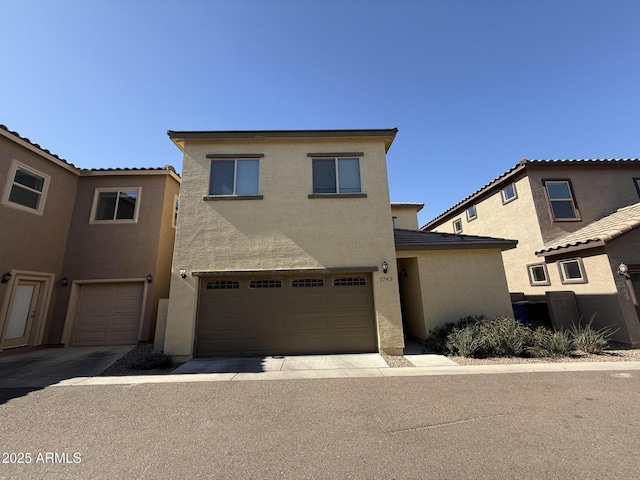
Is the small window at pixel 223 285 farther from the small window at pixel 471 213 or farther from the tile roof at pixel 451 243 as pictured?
the small window at pixel 471 213

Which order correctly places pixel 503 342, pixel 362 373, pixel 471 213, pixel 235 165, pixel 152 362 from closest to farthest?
pixel 362 373
pixel 152 362
pixel 503 342
pixel 235 165
pixel 471 213

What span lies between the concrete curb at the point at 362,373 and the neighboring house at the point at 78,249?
13.4 ft

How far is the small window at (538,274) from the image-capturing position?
11719mm

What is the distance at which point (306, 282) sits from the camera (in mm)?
8828

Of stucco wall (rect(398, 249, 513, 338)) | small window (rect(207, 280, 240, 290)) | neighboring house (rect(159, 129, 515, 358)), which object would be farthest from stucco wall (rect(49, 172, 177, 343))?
stucco wall (rect(398, 249, 513, 338))

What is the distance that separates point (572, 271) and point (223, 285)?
1316cm

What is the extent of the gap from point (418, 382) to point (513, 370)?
8.61ft

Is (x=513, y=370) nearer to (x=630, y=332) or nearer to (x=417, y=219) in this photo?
(x=630, y=332)

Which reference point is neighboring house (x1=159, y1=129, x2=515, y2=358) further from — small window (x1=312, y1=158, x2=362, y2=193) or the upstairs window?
the upstairs window

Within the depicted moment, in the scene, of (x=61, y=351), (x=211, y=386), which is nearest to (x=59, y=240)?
(x=61, y=351)

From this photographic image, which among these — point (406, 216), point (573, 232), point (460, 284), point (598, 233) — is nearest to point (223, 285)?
point (460, 284)

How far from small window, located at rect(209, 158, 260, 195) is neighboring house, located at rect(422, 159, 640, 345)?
11.6 metres

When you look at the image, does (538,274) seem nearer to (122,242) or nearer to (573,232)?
(573,232)

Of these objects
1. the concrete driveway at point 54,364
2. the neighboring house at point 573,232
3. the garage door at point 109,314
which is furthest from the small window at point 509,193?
the concrete driveway at point 54,364
